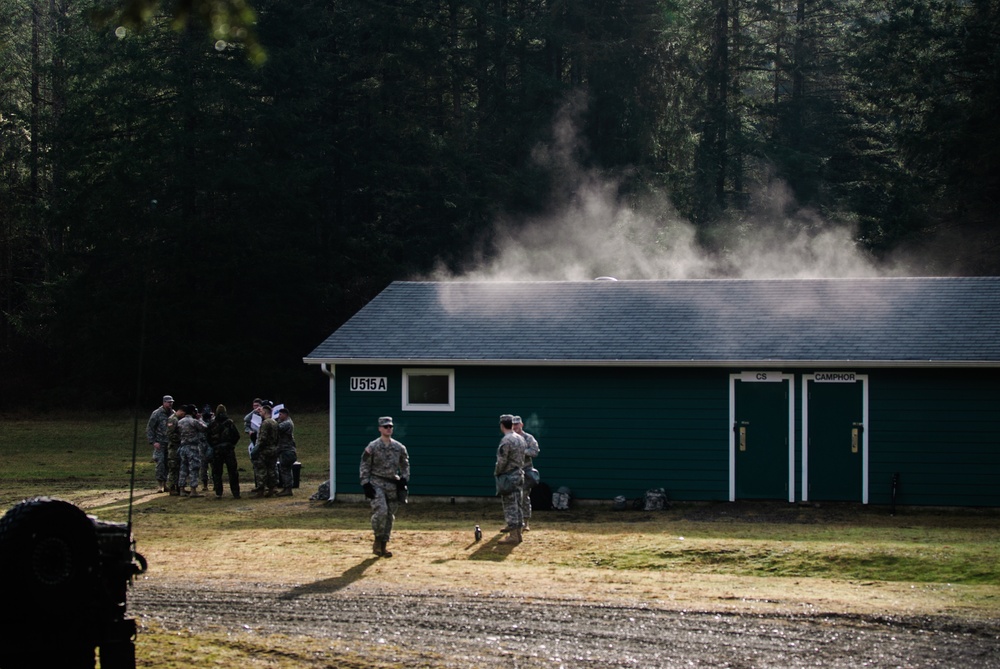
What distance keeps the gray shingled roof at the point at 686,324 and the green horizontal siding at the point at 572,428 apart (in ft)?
1.45

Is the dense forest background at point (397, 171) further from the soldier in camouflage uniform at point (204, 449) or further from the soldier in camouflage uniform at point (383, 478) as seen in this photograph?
the soldier in camouflage uniform at point (383, 478)

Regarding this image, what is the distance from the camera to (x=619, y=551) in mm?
15844

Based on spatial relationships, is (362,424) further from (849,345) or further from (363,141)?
(363,141)

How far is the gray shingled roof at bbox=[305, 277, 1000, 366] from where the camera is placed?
2031 cm

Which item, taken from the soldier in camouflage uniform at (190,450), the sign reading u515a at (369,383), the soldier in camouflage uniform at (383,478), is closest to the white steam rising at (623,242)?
the soldier in camouflage uniform at (190,450)

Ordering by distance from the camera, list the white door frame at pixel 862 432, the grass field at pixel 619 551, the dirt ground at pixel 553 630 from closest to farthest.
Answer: the dirt ground at pixel 553 630 → the grass field at pixel 619 551 → the white door frame at pixel 862 432

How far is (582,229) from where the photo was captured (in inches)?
1857

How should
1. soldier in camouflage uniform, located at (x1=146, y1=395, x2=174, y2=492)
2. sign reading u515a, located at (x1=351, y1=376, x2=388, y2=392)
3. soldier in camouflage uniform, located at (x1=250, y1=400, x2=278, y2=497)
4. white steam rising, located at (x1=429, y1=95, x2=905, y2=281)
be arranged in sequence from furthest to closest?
1. white steam rising, located at (x1=429, y1=95, x2=905, y2=281)
2. soldier in camouflage uniform, located at (x1=146, y1=395, x2=174, y2=492)
3. soldier in camouflage uniform, located at (x1=250, y1=400, x2=278, y2=497)
4. sign reading u515a, located at (x1=351, y1=376, x2=388, y2=392)

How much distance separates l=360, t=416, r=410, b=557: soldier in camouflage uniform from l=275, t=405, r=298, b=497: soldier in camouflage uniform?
7934 millimetres

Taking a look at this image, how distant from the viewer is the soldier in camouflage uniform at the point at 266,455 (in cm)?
2267

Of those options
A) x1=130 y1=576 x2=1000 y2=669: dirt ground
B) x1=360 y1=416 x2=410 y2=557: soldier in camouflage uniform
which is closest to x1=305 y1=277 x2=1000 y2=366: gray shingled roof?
x1=360 y1=416 x2=410 y2=557: soldier in camouflage uniform

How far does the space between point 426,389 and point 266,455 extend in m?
3.40

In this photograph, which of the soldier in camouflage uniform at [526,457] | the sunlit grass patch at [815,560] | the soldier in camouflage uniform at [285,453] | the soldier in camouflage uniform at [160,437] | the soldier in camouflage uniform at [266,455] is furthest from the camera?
the soldier in camouflage uniform at [160,437]

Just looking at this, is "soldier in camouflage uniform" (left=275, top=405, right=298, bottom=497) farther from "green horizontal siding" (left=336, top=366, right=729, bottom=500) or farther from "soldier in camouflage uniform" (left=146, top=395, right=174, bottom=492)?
"soldier in camouflage uniform" (left=146, top=395, right=174, bottom=492)
